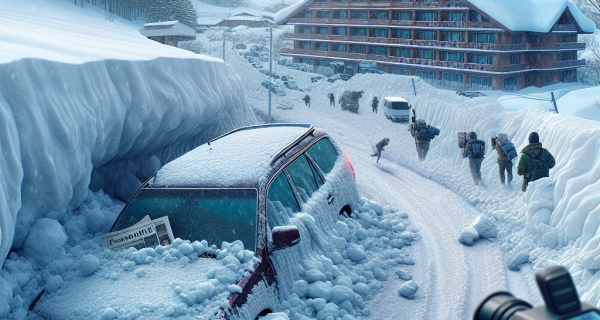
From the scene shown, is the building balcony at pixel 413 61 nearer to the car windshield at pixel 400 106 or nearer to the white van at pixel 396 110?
the white van at pixel 396 110

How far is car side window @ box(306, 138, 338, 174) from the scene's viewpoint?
793 cm

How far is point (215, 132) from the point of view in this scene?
11703 millimetres

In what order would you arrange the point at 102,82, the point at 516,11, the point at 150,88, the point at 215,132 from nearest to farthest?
the point at 102,82 → the point at 150,88 → the point at 215,132 → the point at 516,11

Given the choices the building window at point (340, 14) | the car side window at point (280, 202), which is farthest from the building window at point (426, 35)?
the car side window at point (280, 202)

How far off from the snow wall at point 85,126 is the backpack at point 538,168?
582cm

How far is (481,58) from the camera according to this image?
46125 mm

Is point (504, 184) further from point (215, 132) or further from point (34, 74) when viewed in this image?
point (34, 74)

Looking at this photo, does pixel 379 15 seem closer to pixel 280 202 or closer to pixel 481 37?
pixel 481 37

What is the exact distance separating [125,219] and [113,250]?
446mm

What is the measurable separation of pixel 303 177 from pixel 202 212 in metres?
1.75

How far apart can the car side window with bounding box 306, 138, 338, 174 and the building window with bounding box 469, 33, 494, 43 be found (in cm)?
4051

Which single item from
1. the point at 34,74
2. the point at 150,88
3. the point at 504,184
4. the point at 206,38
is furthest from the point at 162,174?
the point at 206,38

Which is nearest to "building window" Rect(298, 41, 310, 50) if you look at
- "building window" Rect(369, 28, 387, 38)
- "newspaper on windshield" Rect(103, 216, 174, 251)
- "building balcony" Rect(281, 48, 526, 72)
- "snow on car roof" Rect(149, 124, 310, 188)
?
"building balcony" Rect(281, 48, 526, 72)

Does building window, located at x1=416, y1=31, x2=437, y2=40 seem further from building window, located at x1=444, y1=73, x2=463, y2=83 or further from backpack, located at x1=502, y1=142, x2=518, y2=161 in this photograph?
backpack, located at x1=502, y1=142, x2=518, y2=161
